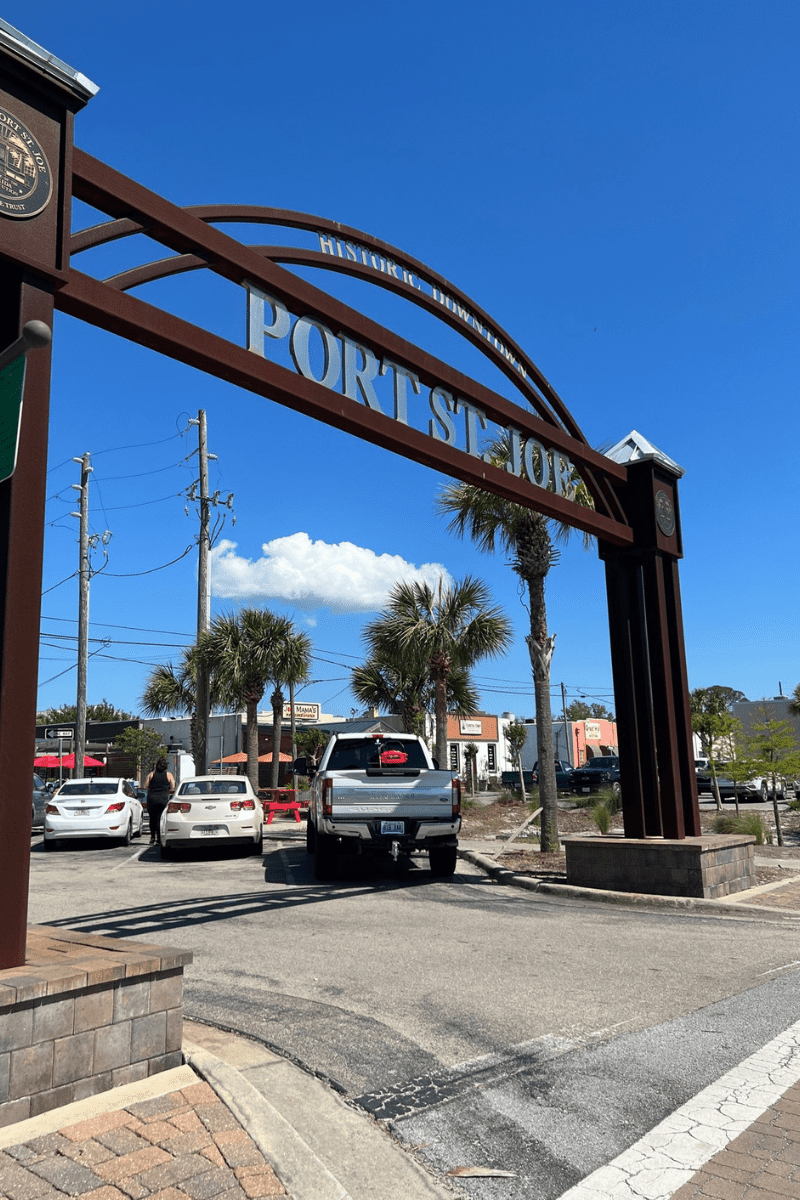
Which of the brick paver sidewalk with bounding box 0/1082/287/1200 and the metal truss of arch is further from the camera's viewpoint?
the metal truss of arch

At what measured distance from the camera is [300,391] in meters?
7.07

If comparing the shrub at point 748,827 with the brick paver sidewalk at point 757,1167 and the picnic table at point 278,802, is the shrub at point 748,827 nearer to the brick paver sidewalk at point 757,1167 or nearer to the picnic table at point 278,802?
the picnic table at point 278,802

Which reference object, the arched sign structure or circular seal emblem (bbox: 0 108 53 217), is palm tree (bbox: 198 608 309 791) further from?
circular seal emblem (bbox: 0 108 53 217)

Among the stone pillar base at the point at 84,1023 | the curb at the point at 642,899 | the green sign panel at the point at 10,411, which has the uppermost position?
the green sign panel at the point at 10,411

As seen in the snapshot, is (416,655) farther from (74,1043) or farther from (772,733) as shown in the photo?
(74,1043)

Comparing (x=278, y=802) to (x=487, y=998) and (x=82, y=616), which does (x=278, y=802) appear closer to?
(x=82, y=616)

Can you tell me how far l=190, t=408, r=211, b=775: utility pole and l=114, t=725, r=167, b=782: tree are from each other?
52.2 ft

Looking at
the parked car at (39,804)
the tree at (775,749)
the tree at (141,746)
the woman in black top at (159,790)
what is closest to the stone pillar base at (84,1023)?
the woman in black top at (159,790)

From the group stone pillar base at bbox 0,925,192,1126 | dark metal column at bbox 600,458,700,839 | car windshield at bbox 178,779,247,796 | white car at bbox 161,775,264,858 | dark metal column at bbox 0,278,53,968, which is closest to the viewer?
stone pillar base at bbox 0,925,192,1126

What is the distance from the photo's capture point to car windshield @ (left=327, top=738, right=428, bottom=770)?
12.2m

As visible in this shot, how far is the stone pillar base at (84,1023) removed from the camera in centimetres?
339

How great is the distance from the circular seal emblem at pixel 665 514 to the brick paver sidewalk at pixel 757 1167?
829 centimetres

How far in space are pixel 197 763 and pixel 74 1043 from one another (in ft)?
68.9

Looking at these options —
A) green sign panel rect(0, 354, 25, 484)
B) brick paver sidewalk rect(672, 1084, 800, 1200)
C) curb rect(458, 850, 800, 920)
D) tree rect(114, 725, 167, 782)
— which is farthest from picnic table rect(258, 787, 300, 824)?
brick paver sidewalk rect(672, 1084, 800, 1200)
